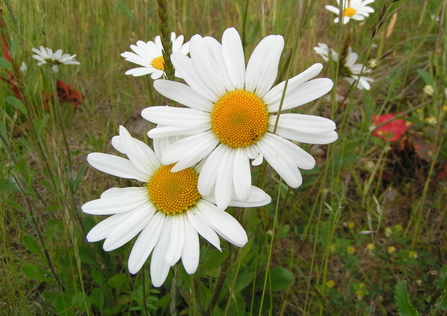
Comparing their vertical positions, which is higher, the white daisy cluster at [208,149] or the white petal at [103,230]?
the white daisy cluster at [208,149]

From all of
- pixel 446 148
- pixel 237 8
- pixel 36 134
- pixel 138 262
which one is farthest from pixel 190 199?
pixel 237 8

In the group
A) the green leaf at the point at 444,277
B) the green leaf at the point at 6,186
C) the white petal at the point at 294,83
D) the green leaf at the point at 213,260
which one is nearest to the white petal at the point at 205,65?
the white petal at the point at 294,83

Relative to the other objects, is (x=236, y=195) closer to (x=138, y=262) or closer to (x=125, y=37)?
(x=138, y=262)

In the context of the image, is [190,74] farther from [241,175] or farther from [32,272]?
[32,272]

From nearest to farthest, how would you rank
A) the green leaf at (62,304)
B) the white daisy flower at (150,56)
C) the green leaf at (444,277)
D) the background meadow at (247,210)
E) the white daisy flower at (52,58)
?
the green leaf at (444,277)
the background meadow at (247,210)
the green leaf at (62,304)
the white daisy flower at (150,56)
the white daisy flower at (52,58)

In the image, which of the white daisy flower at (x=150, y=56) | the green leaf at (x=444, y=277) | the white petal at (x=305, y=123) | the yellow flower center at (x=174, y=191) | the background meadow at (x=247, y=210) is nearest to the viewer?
the white petal at (x=305, y=123)

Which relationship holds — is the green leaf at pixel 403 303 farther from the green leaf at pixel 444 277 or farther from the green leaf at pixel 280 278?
the green leaf at pixel 280 278
